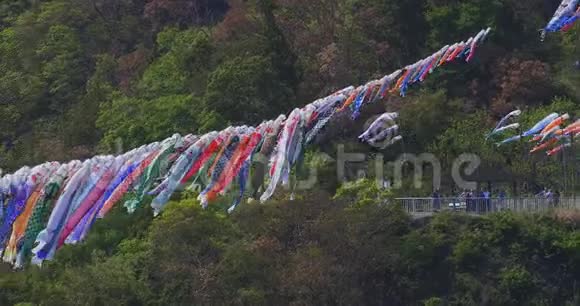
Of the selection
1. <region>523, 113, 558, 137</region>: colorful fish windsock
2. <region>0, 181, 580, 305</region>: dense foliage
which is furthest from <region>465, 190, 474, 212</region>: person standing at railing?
<region>523, 113, 558, 137</region>: colorful fish windsock

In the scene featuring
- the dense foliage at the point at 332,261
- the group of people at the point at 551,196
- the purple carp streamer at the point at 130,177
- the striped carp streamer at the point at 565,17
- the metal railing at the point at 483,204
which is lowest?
the dense foliage at the point at 332,261

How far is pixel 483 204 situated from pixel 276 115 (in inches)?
339

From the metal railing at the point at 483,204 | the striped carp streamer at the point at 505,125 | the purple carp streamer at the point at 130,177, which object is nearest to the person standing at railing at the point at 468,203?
the metal railing at the point at 483,204

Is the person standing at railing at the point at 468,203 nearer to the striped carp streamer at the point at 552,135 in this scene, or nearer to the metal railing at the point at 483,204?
the metal railing at the point at 483,204

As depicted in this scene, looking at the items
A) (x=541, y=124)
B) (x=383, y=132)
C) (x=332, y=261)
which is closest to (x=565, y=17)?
(x=541, y=124)

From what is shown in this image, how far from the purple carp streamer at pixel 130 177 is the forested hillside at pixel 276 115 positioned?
5372 millimetres

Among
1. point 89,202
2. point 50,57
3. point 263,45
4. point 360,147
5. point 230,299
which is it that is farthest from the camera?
point 50,57

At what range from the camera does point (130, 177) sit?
1276 inches

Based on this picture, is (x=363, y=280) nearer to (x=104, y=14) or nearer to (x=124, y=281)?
(x=124, y=281)

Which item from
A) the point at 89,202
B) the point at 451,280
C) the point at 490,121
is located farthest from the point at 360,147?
the point at 89,202

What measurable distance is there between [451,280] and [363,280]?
2.20 metres

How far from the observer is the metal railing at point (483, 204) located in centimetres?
4156

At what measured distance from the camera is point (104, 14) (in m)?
61.8

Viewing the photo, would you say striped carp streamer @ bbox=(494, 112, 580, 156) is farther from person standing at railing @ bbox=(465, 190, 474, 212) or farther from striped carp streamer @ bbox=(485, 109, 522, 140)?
person standing at railing @ bbox=(465, 190, 474, 212)
